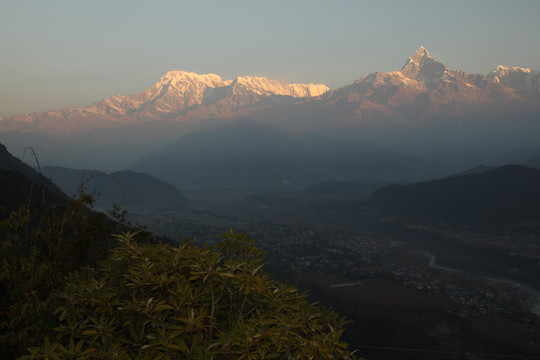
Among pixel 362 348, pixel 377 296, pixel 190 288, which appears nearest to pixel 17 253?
pixel 190 288

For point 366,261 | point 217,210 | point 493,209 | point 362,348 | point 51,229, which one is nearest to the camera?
point 51,229

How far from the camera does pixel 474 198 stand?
13075 cm

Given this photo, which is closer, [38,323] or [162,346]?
[162,346]

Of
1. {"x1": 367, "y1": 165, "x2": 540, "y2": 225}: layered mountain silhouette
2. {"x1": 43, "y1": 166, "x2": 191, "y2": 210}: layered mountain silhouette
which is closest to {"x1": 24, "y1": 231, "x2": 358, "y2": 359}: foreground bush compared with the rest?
{"x1": 367, "y1": 165, "x2": 540, "y2": 225}: layered mountain silhouette

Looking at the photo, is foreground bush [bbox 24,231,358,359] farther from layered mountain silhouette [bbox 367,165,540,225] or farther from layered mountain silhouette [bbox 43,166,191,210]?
layered mountain silhouette [bbox 43,166,191,210]

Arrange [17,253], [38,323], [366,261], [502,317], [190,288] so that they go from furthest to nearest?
[366,261]
[502,317]
[17,253]
[38,323]
[190,288]

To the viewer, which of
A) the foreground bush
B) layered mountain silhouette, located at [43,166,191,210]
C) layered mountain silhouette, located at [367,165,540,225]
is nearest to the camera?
the foreground bush

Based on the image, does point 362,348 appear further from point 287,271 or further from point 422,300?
point 287,271

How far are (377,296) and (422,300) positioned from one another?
247 inches

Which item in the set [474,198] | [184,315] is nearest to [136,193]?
[474,198]

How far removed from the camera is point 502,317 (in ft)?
166

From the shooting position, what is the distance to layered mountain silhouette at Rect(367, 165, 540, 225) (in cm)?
11594

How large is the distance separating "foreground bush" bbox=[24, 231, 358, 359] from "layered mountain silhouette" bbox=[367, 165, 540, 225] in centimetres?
12426

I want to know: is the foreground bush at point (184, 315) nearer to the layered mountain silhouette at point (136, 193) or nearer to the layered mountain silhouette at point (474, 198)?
the layered mountain silhouette at point (474, 198)
